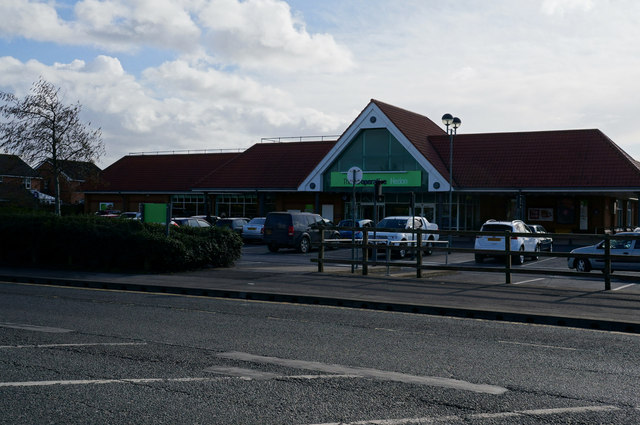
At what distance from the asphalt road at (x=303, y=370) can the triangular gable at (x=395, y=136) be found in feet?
105

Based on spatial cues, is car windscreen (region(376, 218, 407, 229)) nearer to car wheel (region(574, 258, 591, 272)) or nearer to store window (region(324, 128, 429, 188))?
car wheel (region(574, 258, 591, 272))

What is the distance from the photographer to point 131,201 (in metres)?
58.7

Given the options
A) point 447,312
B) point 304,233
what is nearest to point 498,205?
point 304,233

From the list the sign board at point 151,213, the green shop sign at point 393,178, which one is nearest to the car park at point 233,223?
the green shop sign at point 393,178

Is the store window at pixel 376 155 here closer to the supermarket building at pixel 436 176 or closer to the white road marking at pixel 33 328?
the supermarket building at pixel 436 176

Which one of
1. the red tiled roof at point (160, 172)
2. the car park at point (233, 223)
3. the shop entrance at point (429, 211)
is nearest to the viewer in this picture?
the car park at point (233, 223)

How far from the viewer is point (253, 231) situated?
39062 mm

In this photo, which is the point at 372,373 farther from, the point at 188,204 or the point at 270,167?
the point at 188,204

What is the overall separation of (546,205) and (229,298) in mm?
35241

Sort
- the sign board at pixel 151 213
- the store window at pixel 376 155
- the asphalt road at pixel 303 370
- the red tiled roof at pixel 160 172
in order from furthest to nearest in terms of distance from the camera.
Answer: the red tiled roof at pixel 160 172 < the store window at pixel 376 155 < the sign board at pixel 151 213 < the asphalt road at pixel 303 370

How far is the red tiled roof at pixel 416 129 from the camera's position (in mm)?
43594

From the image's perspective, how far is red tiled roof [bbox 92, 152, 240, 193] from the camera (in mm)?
56656

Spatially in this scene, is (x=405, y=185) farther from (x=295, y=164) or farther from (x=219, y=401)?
(x=219, y=401)

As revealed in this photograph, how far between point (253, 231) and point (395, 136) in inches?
456
